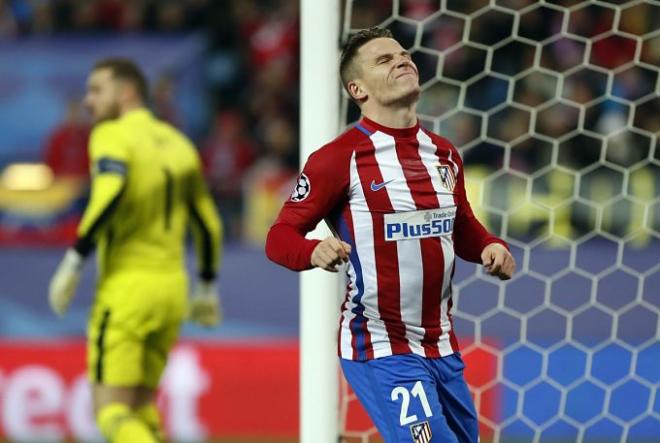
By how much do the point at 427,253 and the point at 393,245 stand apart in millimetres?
91

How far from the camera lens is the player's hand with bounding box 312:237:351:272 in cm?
262

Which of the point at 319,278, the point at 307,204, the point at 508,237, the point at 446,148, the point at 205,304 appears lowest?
the point at 205,304

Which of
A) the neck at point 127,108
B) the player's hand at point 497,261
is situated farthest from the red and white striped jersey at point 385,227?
the neck at point 127,108

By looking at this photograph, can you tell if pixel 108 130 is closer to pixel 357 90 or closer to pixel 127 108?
pixel 127 108

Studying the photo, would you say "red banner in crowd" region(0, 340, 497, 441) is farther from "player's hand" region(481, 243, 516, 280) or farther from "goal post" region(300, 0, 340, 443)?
"player's hand" region(481, 243, 516, 280)

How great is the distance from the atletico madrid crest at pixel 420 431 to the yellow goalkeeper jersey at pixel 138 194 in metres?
1.82


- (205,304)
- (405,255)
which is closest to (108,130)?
(205,304)

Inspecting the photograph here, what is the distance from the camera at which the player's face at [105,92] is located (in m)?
4.64

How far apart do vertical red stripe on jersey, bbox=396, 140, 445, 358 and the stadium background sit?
5.31ft

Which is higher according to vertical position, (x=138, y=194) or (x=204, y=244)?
(x=138, y=194)

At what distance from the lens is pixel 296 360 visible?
623 centimetres

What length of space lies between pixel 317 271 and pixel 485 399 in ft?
8.79

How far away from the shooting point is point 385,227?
9.57 feet

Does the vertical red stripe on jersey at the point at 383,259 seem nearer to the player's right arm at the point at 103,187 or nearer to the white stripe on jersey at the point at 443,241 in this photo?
the white stripe on jersey at the point at 443,241
